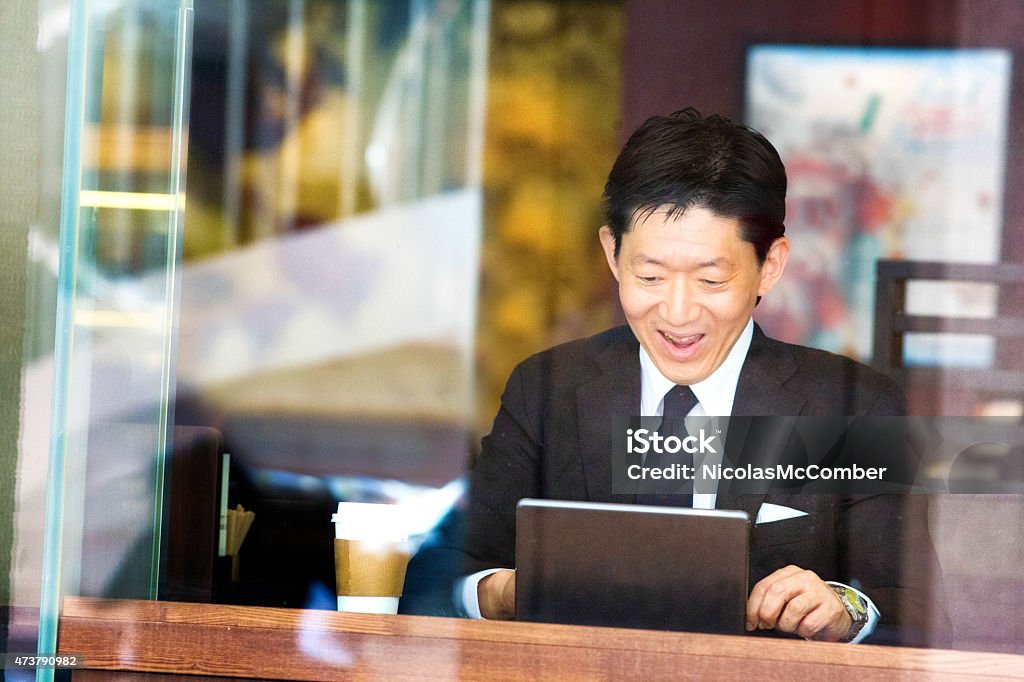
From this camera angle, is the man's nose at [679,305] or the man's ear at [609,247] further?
the man's ear at [609,247]

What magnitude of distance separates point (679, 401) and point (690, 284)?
24cm

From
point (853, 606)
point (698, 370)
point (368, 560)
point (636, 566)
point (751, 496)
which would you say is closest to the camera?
point (636, 566)

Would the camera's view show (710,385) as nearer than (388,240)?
Yes

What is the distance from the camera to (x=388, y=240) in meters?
2.69

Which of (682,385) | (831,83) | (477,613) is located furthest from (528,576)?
(831,83)

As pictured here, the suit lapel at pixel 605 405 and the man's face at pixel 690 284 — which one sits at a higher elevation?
the man's face at pixel 690 284

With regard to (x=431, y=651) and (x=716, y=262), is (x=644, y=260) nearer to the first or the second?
(x=716, y=262)

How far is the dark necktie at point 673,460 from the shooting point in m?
2.23

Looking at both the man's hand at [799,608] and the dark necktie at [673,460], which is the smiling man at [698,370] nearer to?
the dark necktie at [673,460]

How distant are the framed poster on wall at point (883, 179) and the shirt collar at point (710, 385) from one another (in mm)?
85

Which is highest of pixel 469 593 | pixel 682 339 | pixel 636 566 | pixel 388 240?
pixel 388 240

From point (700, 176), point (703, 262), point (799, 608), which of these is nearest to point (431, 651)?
point (799, 608)

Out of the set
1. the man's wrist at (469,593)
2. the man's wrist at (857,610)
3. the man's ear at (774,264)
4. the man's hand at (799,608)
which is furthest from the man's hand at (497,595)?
the man's ear at (774,264)

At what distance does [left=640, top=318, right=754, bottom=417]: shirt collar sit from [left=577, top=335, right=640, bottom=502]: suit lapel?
18mm
